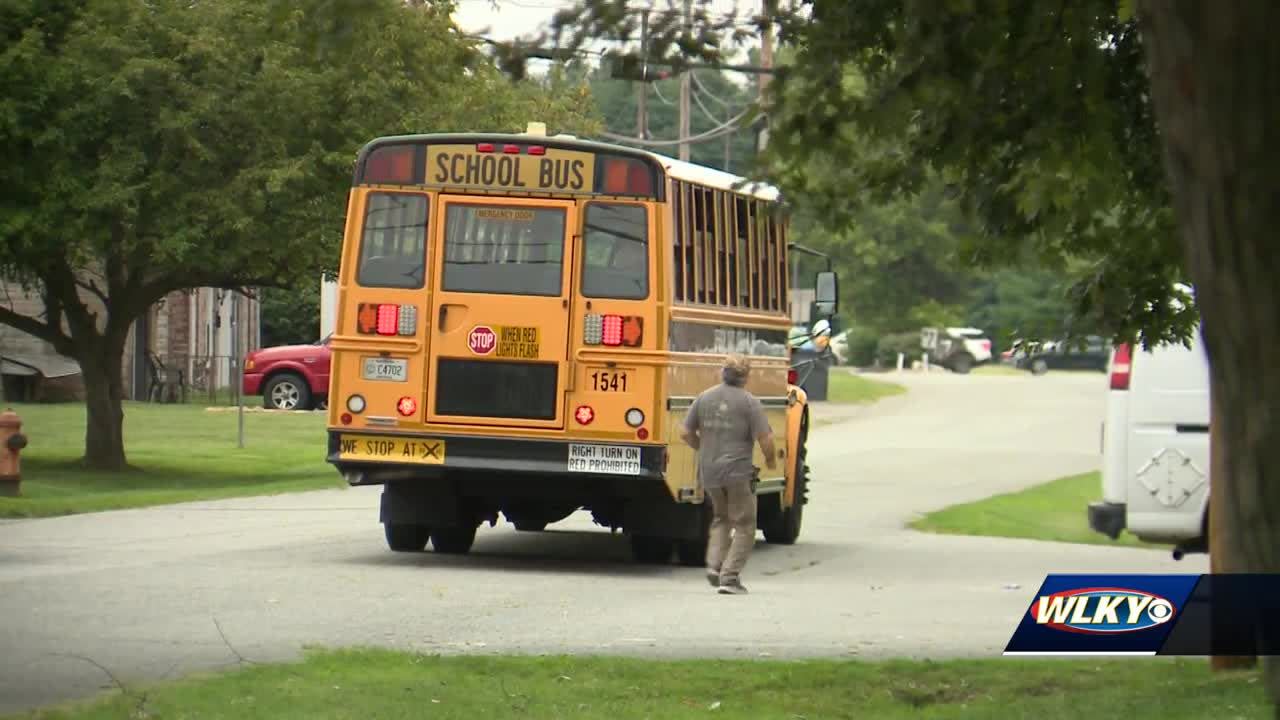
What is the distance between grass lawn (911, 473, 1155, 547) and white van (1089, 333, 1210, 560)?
534 centimetres

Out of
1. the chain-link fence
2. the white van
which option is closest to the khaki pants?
the white van

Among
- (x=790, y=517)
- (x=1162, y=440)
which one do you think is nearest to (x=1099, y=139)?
(x=1162, y=440)

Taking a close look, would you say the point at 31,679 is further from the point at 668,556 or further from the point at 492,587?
the point at 668,556

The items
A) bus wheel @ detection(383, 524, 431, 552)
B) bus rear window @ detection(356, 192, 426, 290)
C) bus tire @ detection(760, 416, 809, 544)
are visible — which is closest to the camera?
bus rear window @ detection(356, 192, 426, 290)

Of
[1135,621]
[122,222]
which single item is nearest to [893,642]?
[1135,621]

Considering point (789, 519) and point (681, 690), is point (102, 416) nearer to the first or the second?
point (789, 519)

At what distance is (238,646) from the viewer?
1055 cm

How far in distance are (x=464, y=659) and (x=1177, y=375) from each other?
708 centimetres

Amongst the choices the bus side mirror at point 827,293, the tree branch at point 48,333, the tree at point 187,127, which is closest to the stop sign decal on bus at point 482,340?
the bus side mirror at point 827,293

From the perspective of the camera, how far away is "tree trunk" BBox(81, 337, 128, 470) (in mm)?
26109

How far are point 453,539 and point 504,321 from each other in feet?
7.40

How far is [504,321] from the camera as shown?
50.1ft

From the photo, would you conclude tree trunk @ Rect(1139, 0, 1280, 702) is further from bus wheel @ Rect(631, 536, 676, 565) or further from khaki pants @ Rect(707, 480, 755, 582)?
bus wheel @ Rect(631, 536, 676, 565)

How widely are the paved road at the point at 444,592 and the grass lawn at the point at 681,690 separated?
61 cm
